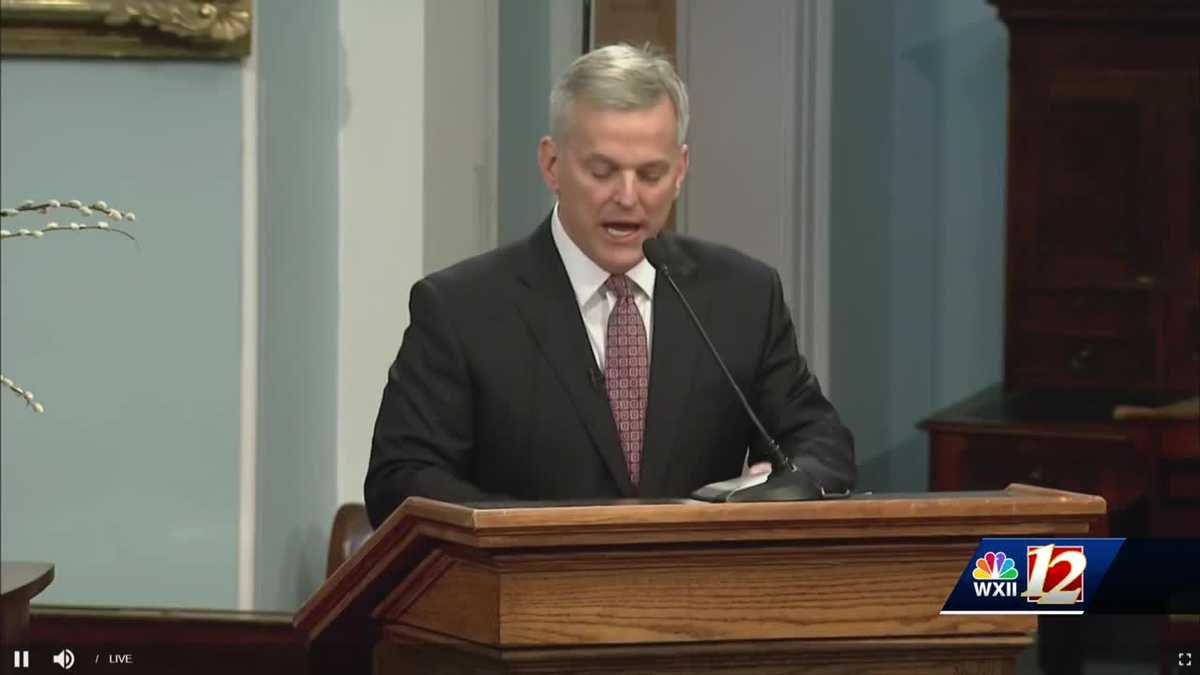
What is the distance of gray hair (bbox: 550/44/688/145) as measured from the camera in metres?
2.99

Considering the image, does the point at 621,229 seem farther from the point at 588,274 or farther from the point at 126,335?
the point at 126,335

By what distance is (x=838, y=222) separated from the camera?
23.9 ft

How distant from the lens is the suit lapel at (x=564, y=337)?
9.73 ft

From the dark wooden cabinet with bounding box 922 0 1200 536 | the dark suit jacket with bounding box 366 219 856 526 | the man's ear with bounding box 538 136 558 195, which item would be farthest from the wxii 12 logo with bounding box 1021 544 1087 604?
the dark wooden cabinet with bounding box 922 0 1200 536

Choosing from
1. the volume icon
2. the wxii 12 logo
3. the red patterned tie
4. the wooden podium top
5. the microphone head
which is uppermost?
the microphone head

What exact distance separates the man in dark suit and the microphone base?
557 mm

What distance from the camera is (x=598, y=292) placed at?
3.09 metres

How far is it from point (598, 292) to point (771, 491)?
2.66ft

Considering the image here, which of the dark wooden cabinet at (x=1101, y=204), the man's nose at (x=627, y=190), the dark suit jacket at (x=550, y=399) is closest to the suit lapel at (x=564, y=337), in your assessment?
the dark suit jacket at (x=550, y=399)

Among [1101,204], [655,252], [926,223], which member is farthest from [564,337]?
[926,223]

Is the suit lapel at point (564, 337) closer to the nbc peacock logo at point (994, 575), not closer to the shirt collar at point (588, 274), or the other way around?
the shirt collar at point (588, 274)

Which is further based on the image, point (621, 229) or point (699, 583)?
point (621, 229)

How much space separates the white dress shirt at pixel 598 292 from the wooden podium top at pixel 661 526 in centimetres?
74

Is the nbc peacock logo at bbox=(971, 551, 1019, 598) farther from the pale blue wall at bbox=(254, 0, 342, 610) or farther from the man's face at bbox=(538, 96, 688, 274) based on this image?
the pale blue wall at bbox=(254, 0, 342, 610)
